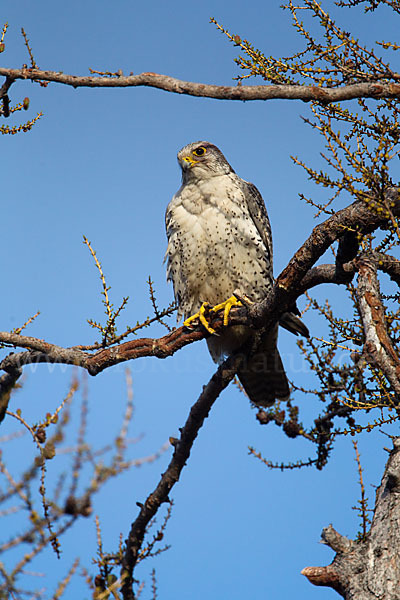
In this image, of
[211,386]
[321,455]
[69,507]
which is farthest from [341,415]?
[69,507]

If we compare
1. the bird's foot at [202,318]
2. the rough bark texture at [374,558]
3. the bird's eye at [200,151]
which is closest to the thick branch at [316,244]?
the bird's foot at [202,318]

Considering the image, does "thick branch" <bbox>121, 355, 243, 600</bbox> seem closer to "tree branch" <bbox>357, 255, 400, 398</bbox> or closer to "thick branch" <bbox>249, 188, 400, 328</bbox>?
"thick branch" <bbox>249, 188, 400, 328</bbox>

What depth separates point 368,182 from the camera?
7.97 feet

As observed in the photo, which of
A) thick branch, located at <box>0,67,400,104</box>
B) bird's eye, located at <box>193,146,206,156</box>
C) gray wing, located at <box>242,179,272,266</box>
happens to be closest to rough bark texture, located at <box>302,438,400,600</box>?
thick branch, located at <box>0,67,400,104</box>

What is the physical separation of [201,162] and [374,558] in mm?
3385

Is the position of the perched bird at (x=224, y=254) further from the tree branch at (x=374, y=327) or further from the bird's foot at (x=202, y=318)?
the tree branch at (x=374, y=327)

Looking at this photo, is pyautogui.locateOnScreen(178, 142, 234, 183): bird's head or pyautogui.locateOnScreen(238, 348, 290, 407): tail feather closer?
pyautogui.locateOnScreen(238, 348, 290, 407): tail feather

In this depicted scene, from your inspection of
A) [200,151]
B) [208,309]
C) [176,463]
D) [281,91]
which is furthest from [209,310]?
[281,91]

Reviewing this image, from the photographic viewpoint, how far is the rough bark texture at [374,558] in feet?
8.02

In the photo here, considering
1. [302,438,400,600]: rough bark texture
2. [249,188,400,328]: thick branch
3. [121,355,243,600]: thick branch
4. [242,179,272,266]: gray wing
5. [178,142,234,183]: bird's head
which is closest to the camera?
[302,438,400,600]: rough bark texture

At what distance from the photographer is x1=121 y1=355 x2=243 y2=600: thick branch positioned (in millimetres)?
4336

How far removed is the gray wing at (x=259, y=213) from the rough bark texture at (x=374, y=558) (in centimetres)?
228

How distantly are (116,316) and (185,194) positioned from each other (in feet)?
5.45

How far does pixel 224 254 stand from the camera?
4332 mm
